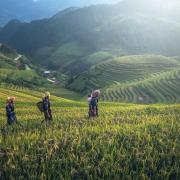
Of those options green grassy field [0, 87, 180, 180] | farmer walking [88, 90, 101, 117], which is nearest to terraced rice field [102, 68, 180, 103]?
farmer walking [88, 90, 101, 117]

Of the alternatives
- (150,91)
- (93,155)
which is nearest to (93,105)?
(93,155)

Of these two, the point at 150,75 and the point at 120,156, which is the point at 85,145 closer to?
the point at 120,156

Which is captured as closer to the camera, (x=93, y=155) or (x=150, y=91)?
(x=93, y=155)

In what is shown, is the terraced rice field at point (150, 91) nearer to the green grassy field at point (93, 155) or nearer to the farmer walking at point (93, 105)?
the farmer walking at point (93, 105)

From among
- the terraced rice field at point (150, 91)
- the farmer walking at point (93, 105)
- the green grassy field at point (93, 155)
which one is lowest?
the green grassy field at point (93, 155)

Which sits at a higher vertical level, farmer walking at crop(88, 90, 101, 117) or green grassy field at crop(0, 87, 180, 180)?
farmer walking at crop(88, 90, 101, 117)

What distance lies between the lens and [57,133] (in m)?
24.4

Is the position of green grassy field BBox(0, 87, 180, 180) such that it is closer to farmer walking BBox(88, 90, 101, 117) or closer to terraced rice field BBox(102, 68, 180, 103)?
farmer walking BBox(88, 90, 101, 117)

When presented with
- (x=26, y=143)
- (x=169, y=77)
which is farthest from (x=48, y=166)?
(x=169, y=77)

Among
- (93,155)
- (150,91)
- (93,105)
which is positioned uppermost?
(150,91)

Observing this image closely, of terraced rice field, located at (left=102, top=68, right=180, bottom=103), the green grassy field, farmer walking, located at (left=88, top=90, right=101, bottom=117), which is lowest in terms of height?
the green grassy field

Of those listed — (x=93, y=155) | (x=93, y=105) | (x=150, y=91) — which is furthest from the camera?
(x=150, y=91)

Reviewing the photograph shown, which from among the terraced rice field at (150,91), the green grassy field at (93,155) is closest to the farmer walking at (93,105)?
the green grassy field at (93,155)

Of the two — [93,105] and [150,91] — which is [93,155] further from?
[150,91]
